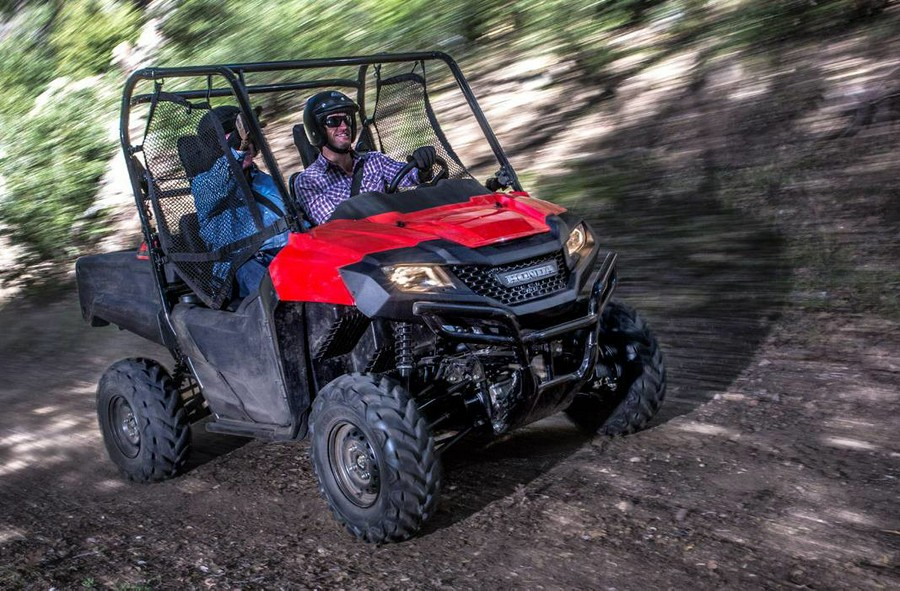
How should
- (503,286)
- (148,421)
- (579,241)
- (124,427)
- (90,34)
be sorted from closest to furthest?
(503,286) < (579,241) < (148,421) < (124,427) < (90,34)

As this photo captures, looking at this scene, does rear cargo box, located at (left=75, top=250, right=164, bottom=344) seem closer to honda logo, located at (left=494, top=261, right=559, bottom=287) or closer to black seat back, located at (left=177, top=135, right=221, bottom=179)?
black seat back, located at (left=177, top=135, right=221, bottom=179)

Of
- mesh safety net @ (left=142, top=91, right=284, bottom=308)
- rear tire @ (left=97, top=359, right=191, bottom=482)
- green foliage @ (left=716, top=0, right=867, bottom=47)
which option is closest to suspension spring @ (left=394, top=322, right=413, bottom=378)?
mesh safety net @ (left=142, top=91, right=284, bottom=308)

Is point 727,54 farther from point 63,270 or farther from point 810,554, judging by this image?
point 63,270

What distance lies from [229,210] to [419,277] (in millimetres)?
1318

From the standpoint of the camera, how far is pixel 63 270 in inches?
449

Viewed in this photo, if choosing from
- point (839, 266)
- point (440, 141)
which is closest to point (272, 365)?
point (440, 141)

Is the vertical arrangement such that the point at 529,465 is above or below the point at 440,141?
below

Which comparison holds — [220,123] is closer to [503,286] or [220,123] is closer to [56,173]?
[503,286]

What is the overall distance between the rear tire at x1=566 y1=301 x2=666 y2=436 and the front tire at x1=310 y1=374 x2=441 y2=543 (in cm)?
119

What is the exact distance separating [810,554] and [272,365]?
2.26 meters

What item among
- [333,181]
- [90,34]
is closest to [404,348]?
[333,181]

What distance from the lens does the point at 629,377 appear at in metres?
4.86

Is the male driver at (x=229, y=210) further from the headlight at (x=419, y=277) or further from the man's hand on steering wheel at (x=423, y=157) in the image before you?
the headlight at (x=419, y=277)

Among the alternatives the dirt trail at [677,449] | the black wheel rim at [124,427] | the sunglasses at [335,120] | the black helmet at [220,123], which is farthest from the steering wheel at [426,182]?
the black wheel rim at [124,427]
